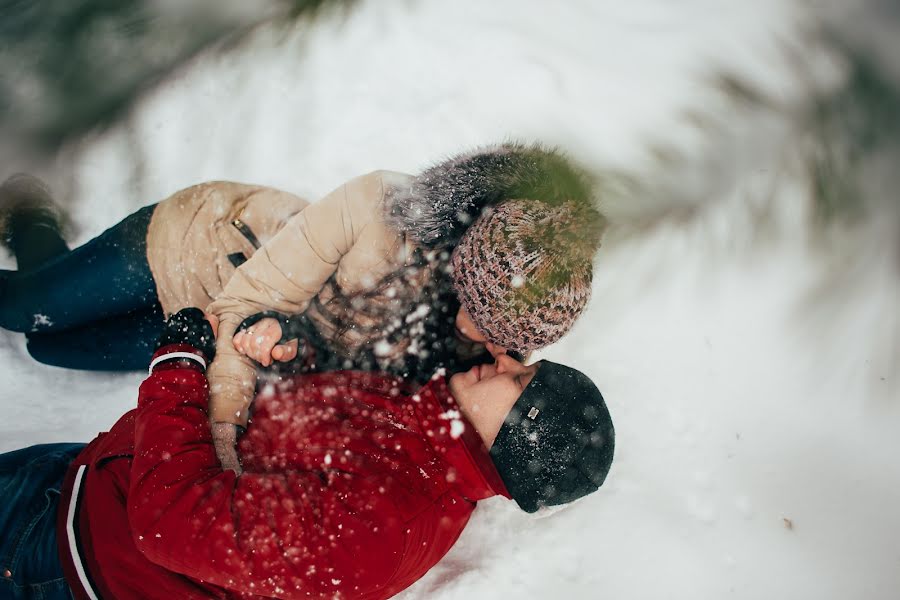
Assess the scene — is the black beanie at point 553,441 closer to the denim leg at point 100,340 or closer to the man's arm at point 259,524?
the man's arm at point 259,524

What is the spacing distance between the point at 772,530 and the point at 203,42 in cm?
217

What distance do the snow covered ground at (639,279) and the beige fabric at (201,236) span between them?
0.69 ft

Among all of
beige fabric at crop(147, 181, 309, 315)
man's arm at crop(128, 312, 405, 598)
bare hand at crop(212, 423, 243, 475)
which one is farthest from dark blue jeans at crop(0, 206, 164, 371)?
man's arm at crop(128, 312, 405, 598)

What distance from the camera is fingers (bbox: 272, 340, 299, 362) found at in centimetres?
177

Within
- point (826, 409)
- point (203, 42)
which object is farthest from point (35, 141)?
point (826, 409)

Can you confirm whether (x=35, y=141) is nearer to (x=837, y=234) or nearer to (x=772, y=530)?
(x=837, y=234)

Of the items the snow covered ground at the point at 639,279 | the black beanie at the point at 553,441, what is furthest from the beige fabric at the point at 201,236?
the black beanie at the point at 553,441

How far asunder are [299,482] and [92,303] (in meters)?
1.35

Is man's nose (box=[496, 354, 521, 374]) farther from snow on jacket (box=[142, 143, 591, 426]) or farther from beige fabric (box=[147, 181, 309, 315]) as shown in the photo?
beige fabric (box=[147, 181, 309, 315])

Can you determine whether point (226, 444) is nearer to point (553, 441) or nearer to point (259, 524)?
point (259, 524)

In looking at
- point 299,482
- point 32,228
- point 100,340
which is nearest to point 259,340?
point 299,482

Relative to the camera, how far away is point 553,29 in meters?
1.66

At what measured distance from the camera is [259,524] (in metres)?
1.36

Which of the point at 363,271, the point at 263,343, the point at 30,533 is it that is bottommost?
the point at 30,533
